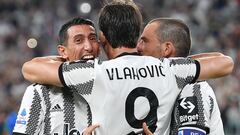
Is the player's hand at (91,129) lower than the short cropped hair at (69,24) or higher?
lower

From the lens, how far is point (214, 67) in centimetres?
383

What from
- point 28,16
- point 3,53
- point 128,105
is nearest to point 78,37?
point 128,105

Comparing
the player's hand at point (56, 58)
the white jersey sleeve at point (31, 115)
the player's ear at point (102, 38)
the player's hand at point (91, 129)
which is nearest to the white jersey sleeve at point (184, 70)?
the player's ear at point (102, 38)

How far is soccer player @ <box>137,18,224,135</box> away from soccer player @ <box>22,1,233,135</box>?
83mm

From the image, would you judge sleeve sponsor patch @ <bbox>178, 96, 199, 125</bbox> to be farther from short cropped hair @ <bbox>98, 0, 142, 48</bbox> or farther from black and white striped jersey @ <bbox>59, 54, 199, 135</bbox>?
short cropped hair @ <bbox>98, 0, 142, 48</bbox>

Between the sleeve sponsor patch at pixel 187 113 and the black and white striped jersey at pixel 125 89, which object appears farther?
the sleeve sponsor patch at pixel 187 113

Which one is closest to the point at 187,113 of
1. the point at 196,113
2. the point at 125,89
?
the point at 196,113

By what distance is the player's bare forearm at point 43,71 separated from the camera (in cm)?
369

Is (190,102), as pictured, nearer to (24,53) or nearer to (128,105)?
(128,105)

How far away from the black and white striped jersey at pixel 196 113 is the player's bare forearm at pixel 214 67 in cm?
14

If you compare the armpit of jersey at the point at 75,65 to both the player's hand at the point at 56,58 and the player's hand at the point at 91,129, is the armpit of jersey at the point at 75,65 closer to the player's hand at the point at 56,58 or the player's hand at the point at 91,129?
the player's hand at the point at 56,58

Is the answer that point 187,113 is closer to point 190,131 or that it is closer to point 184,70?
point 190,131

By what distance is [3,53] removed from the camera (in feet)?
42.7

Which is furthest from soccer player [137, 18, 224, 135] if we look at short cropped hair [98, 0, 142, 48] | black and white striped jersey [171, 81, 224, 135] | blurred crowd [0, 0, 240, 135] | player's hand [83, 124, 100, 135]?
blurred crowd [0, 0, 240, 135]
